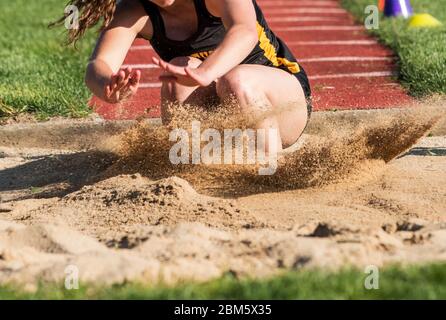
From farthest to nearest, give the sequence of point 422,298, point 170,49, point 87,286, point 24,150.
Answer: point 24,150
point 170,49
point 87,286
point 422,298

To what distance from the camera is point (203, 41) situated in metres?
5.62

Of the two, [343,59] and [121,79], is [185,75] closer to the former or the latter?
[121,79]

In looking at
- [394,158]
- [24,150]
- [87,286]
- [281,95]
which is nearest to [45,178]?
[24,150]

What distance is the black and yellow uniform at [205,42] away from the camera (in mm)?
5574

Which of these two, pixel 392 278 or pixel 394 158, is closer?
pixel 392 278

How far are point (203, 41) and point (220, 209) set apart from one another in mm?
1229

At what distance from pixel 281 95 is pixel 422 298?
226 centimetres

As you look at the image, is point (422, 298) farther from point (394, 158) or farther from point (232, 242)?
point (394, 158)

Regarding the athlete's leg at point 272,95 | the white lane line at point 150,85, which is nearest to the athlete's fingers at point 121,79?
the athlete's leg at point 272,95

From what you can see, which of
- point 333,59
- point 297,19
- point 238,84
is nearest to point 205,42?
point 238,84

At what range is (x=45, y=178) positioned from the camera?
583cm

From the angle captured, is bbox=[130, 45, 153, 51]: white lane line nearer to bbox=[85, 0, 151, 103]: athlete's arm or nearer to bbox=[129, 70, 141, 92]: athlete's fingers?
bbox=[85, 0, 151, 103]: athlete's arm

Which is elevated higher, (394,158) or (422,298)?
(422,298)

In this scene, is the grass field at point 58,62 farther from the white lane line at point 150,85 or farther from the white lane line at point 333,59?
the white lane line at point 150,85
